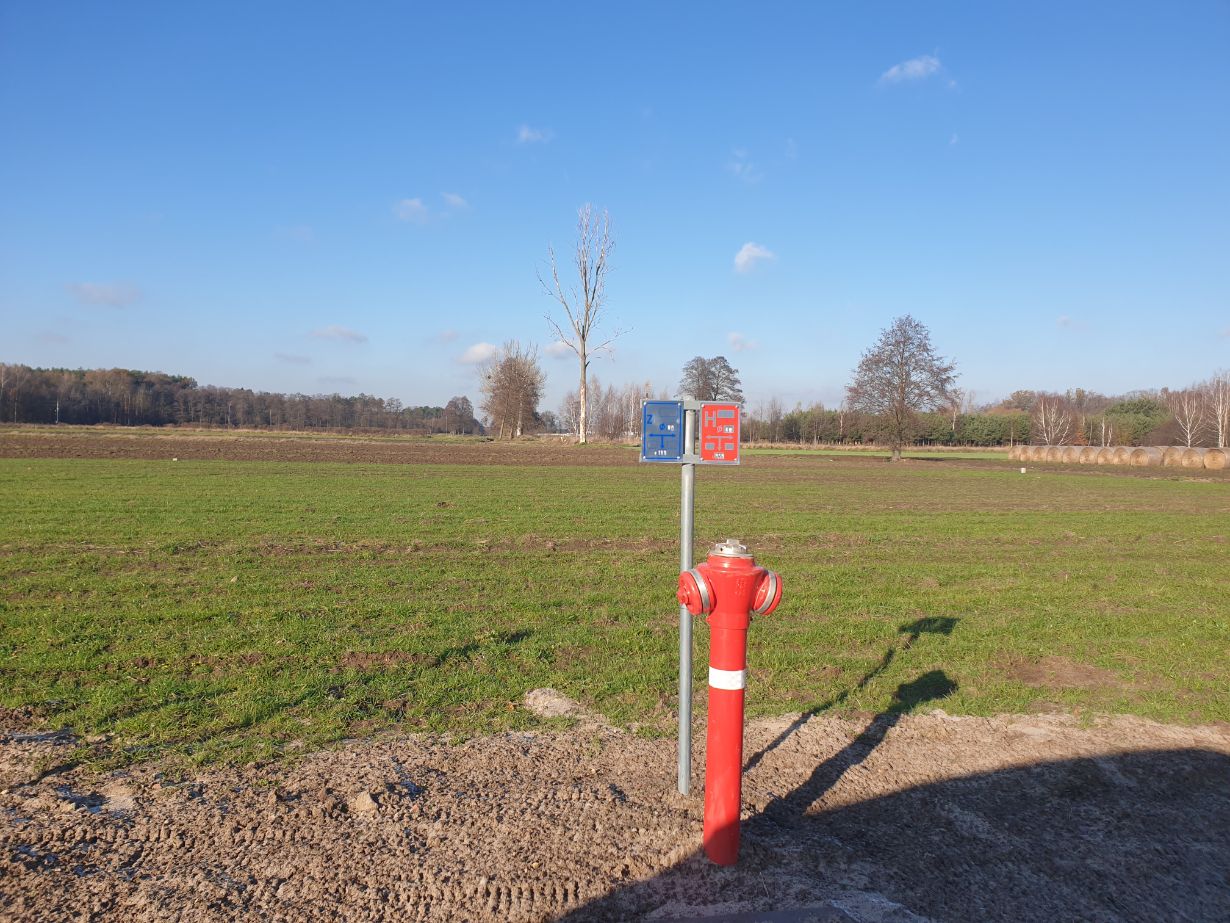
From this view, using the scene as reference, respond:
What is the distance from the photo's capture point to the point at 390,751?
4707 mm

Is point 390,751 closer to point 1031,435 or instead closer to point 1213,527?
point 1213,527

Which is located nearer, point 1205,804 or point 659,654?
point 1205,804

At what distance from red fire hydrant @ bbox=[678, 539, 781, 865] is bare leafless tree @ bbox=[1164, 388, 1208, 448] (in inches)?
3433

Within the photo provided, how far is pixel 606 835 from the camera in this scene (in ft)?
12.5

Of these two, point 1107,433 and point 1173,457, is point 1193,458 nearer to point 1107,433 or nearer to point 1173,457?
point 1173,457

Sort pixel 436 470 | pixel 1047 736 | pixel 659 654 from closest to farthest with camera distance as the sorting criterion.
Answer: pixel 1047 736, pixel 659 654, pixel 436 470

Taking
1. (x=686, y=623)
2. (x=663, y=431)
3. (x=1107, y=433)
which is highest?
(x=1107, y=433)

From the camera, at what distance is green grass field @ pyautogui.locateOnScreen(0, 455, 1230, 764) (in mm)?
5586

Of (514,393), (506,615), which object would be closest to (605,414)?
(514,393)

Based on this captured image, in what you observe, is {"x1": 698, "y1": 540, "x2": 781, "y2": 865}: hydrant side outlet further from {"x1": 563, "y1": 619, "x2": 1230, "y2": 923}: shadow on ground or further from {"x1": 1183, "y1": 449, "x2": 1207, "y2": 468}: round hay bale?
{"x1": 1183, "y1": 449, "x2": 1207, "y2": 468}: round hay bale

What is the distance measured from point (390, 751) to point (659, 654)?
286 centimetres

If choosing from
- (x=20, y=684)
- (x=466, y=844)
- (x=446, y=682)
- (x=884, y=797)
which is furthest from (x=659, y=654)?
(x=20, y=684)

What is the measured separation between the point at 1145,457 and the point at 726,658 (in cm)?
5822

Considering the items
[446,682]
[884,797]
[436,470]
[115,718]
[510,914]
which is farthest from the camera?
[436,470]
